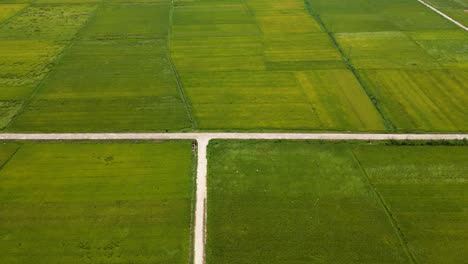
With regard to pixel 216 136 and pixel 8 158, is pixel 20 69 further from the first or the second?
pixel 216 136

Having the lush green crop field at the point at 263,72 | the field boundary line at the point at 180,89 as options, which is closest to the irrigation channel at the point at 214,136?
the lush green crop field at the point at 263,72

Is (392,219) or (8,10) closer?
(392,219)

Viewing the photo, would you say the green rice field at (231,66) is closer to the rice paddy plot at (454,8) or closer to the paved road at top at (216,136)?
the rice paddy plot at (454,8)

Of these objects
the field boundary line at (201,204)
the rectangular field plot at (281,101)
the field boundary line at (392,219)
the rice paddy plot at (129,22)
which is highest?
the rice paddy plot at (129,22)

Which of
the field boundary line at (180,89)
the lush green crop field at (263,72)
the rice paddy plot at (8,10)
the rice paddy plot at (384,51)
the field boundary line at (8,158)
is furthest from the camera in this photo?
the rice paddy plot at (8,10)

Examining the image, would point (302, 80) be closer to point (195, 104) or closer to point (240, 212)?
point (195, 104)

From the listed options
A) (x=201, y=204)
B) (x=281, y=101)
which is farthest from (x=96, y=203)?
(x=281, y=101)

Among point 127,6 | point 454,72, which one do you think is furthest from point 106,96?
point 454,72
